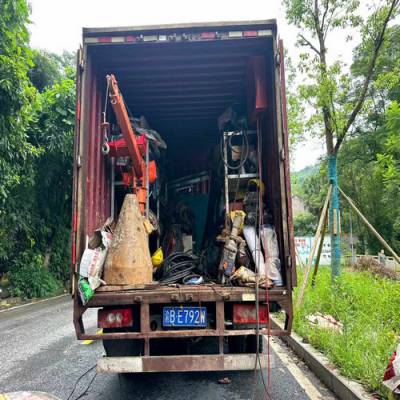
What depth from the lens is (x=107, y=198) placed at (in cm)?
398

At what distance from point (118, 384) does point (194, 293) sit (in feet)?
4.49

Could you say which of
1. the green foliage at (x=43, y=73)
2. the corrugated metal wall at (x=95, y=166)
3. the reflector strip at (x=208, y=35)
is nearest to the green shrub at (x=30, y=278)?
the green foliage at (x=43, y=73)

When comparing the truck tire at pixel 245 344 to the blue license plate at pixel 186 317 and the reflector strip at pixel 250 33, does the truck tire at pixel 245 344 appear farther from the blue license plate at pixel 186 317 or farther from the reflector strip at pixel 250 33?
the reflector strip at pixel 250 33

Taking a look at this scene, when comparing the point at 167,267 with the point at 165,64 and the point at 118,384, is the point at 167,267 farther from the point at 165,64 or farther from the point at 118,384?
the point at 165,64

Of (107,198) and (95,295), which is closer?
(95,295)

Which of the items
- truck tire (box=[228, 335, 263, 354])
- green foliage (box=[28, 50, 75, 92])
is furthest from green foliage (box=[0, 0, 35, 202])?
truck tire (box=[228, 335, 263, 354])

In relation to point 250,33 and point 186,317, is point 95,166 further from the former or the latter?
point 250,33

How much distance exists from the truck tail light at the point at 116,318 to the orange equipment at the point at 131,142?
1366 mm

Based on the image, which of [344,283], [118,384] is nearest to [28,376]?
[118,384]

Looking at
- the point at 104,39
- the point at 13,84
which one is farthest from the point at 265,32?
the point at 13,84

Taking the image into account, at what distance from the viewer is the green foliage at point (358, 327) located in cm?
295

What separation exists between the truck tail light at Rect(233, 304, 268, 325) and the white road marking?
0.79m

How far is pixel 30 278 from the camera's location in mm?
9609

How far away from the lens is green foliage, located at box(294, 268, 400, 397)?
2.95 meters
